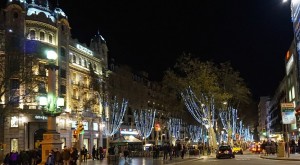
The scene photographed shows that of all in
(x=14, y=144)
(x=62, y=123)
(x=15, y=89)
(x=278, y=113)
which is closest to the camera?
(x=15, y=89)

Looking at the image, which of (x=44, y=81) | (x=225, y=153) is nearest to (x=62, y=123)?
(x=44, y=81)

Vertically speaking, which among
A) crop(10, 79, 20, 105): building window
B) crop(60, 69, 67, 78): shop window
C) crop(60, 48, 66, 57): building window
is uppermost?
crop(60, 48, 66, 57): building window

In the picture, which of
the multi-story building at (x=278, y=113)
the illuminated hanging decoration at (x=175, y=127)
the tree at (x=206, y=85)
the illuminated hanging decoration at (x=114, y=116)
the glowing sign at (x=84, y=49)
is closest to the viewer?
the tree at (x=206, y=85)

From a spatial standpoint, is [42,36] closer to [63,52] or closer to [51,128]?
[63,52]

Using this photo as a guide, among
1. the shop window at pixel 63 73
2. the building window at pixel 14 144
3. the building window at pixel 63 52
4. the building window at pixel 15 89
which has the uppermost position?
the building window at pixel 63 52

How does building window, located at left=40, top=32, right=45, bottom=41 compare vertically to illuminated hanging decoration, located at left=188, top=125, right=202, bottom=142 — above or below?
above

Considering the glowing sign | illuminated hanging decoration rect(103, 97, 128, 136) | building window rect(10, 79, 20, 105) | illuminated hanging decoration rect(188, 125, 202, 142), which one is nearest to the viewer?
building window rect(10, 79, 20, 105)

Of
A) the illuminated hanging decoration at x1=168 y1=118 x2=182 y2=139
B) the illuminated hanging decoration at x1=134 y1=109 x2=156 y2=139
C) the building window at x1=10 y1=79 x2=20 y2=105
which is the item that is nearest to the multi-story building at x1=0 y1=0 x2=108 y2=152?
the building window at x1=10 y1=79 x2=20 y2=105

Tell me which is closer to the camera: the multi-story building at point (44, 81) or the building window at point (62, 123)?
the multi-story building at point (44, 81)

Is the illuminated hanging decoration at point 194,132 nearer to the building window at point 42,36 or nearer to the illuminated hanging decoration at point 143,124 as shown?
the illuminated hanging decoration at point 143,124

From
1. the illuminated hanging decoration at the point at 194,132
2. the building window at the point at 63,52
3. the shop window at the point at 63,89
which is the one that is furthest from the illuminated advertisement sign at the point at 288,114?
the illuminated hanging decoration at the point at 194,132

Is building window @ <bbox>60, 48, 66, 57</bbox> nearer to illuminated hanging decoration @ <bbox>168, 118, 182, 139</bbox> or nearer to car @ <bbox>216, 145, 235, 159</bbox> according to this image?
car @ <bbox>216, 145, 235, 159</bbox>

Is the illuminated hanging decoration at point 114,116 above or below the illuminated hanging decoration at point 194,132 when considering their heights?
above

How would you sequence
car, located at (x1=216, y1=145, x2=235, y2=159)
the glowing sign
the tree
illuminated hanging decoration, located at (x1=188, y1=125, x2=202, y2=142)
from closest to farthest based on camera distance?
car, located at (x1=216, y1=145, x2=235, y2=159), the tree, the glowing sign, illuminated hanging decoration, located at (x1=188, y1=125, x2=202, y2=142)
